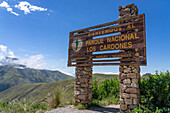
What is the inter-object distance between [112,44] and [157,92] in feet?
11.3

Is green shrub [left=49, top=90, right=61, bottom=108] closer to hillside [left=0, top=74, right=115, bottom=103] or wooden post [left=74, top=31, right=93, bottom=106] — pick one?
hillside [left=0, top=74, right=115, bottom=103]

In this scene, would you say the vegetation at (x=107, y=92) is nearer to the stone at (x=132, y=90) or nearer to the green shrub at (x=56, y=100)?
the green shrub at (x=56, y=100)

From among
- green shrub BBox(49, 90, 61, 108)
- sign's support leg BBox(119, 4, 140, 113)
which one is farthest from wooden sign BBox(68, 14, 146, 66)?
green shrub BBox(49, 90, 61, 108)

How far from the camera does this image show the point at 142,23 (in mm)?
6812

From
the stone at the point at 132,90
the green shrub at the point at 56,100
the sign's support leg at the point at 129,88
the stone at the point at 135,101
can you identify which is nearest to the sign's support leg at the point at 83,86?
the green shrub at the point at 56,100

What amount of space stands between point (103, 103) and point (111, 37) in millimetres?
5030

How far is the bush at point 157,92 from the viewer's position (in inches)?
224

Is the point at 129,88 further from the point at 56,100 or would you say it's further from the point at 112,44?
the point at 56,100

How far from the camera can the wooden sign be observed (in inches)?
266

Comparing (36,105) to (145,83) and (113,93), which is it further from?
(145,83)

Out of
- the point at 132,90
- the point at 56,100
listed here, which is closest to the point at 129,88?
the point at 132,90

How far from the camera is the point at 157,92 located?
5.95 meters

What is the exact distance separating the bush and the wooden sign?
1065mm

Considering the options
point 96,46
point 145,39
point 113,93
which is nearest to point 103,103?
point 113,93
